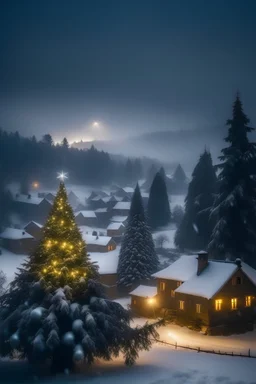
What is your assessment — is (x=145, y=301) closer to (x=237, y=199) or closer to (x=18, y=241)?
(x=237, y=199)

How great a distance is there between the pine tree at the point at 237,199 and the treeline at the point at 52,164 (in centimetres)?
10134

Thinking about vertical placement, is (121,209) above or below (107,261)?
above

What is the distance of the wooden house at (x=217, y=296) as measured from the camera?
3478cm

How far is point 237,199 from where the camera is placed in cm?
3869

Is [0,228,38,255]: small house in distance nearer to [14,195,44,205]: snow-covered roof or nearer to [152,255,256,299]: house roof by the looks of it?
[14,195,44,205]: snow-covered roof

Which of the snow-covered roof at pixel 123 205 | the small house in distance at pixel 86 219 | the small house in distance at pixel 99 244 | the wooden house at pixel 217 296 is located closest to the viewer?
the wooden house at pixel 217 296

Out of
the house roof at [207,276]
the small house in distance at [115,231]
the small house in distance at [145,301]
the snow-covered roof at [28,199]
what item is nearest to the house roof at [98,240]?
the small house in distance at [115,231]

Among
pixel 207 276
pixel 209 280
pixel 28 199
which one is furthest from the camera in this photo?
pixel 28 199

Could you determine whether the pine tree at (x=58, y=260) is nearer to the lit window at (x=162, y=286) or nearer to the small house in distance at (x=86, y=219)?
the lit window at (x=162, y=286)

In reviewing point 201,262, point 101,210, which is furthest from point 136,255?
point 101,210

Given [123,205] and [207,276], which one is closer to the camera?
[207,276]

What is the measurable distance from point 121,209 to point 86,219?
11.2 meters

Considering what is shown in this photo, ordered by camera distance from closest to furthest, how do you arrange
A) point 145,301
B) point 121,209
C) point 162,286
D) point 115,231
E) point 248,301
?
point 248,301 < point 162,286 < point 145,301 < point 115,231 < point 121,209

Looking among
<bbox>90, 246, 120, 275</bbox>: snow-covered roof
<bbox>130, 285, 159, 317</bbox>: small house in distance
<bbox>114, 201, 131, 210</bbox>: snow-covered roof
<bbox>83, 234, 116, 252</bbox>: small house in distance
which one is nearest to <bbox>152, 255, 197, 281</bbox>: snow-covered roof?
<bbox>130, 285, 159, 317</bbox>: small house in distance
